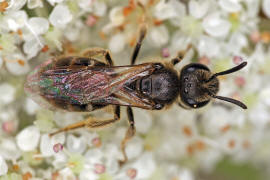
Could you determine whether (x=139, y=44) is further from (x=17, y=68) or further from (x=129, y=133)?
(x=17, y=68)

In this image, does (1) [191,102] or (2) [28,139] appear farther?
(2) [28,139]

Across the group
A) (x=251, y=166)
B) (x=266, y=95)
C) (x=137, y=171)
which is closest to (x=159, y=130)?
(x=137, y=171)

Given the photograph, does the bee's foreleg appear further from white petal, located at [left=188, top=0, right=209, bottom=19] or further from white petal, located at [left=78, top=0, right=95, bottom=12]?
white petal, located at [left=188, top=0, right=209, bottom=19]

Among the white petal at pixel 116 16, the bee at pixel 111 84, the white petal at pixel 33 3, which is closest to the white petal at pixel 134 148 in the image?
the bee at pixel 111 84

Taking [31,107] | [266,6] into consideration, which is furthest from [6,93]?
[266,6]

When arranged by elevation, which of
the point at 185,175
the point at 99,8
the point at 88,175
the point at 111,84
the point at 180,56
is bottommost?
the point at 185,175

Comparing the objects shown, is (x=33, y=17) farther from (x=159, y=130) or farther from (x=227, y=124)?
(x=227, y=124)
